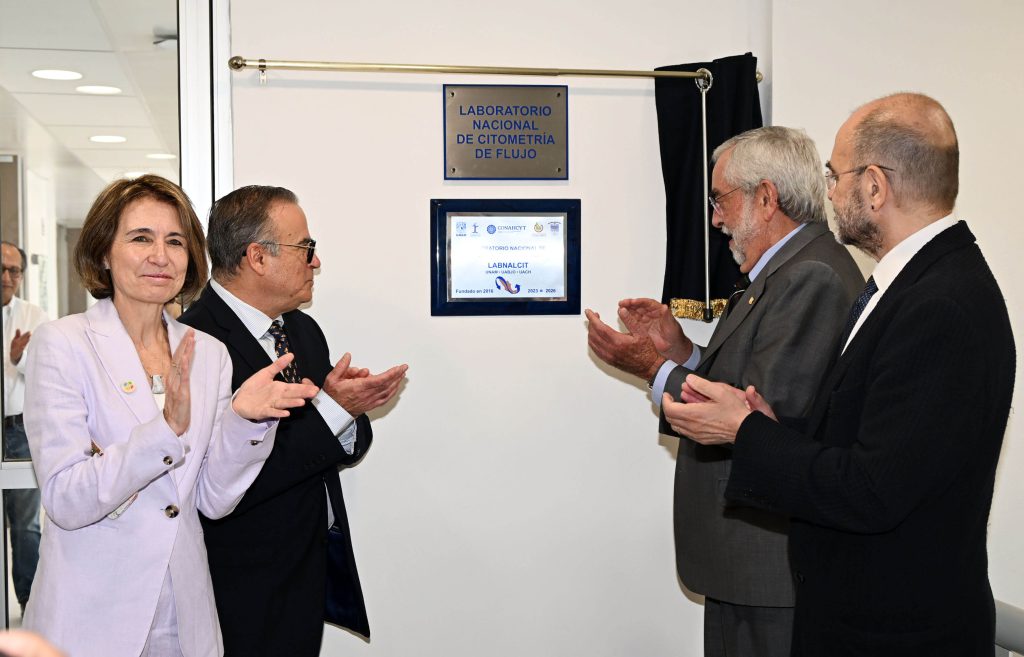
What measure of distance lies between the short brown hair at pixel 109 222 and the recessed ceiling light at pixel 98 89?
94 centimetres

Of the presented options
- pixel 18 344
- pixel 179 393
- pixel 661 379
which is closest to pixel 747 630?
pixel 661 379

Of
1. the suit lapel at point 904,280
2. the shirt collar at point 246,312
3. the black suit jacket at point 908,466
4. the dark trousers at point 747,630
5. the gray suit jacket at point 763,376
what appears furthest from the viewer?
the shirt collar at point 246,312

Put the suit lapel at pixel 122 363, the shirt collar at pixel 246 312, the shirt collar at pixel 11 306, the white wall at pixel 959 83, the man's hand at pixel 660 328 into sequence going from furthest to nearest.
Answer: the white wall at pixel 959 83 → the shirt collar at pixel 11 306 → the man's hand at pixel 660 328 → the shirt collar at pixel 246 312 → the suit lapel at pixel 122 363

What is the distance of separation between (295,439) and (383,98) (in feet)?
3.85

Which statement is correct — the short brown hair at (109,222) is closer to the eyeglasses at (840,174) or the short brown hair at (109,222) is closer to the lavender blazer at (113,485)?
the lavender blazer at (113,485)

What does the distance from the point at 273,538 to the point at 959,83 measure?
99.2 inches

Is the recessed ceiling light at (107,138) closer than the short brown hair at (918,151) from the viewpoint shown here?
No

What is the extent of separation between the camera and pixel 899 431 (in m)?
1.48

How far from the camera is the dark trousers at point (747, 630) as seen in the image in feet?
7.07

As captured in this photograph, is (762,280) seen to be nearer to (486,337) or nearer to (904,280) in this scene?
(904,280)

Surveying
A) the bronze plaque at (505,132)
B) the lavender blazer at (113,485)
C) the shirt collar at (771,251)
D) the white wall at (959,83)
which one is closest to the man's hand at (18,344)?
the lavender blazer at (113,485)

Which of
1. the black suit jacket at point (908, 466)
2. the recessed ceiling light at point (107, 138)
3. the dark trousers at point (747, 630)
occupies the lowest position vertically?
the dark trousers at point (747, 630)

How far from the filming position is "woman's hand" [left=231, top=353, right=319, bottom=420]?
179cm

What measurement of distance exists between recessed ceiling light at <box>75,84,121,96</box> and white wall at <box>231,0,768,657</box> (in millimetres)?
371
